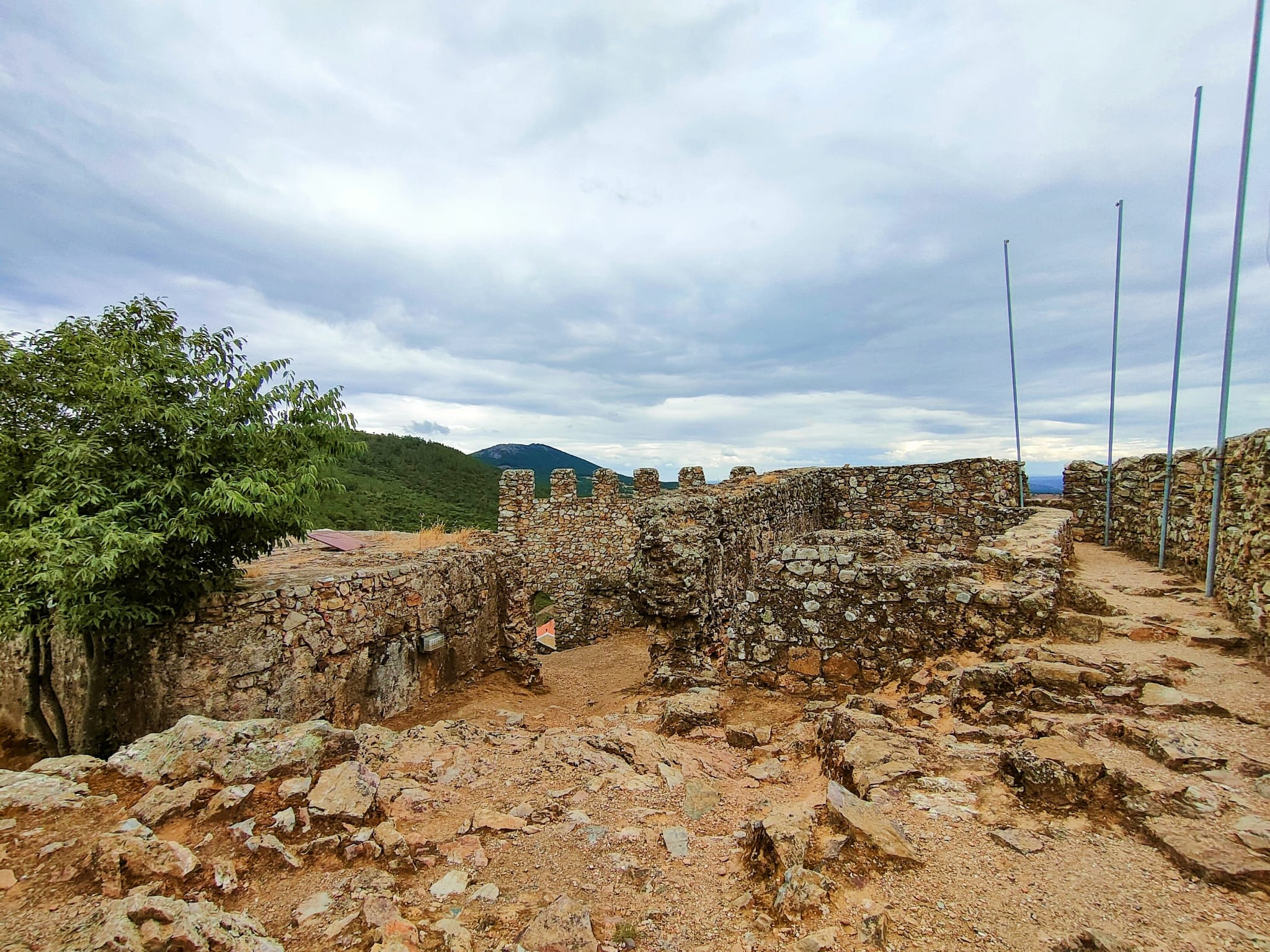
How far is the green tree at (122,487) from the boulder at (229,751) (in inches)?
63.6

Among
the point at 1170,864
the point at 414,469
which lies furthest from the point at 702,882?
the point at 414,469

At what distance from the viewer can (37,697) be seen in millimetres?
4859

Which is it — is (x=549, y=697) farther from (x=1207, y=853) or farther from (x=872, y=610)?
(x=1207, y=853)

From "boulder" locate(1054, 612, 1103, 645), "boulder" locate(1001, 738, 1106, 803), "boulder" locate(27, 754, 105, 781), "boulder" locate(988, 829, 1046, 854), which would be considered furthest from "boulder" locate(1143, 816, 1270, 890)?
"boulder" locate(27, 754, 105, 781)

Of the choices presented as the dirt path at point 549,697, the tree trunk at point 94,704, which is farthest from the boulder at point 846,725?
the tree trunk at point 94,704

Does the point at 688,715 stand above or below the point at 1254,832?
below

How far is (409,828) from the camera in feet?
9.96

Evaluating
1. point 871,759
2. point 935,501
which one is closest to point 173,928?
point 871,759

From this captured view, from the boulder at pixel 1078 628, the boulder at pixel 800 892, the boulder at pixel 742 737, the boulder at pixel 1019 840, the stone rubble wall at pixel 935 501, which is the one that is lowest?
the boulder at pixel 742 737

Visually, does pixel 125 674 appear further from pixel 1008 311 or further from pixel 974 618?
pixel 1008 311

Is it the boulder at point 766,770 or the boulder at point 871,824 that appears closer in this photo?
the boulder at point 871,824

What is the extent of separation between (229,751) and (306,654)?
7.60 ft

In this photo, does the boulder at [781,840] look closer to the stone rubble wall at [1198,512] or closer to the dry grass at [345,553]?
the stone rubble wall at [1198,512]

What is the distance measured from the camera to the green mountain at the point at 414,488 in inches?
843
